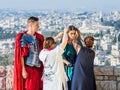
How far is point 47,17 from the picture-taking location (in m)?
9.83

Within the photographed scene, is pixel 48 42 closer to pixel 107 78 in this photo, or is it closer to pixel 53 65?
pixel 53 65

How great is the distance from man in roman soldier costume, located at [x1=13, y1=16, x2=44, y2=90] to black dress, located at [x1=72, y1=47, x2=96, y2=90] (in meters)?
0.51

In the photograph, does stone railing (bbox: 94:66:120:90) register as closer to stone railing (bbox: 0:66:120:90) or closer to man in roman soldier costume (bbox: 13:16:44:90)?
stone railing (bbox: 0:66:120:90)

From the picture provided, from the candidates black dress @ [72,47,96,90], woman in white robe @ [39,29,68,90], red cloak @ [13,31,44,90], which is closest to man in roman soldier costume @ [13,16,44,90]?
red cloak @ [13,31,44,90]

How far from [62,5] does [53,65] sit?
20.3ft

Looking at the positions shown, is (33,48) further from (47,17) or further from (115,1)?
(115,1)

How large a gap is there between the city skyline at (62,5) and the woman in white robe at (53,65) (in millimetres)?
4470

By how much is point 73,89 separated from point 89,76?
250 millimetres

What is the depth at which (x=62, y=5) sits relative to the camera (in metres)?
12.5

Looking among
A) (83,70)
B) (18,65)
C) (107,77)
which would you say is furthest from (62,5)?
(83,70)

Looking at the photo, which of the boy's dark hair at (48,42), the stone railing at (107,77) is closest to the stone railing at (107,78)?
the stone railing at (107,77)

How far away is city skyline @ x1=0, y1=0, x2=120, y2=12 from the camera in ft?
36.9

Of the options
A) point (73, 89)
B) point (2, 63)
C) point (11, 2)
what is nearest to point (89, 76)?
point (73, 89)

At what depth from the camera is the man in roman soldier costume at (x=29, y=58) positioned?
6.57 meters
